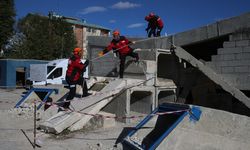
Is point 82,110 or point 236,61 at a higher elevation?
point 236,61

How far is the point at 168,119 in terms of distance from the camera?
20.4 feet

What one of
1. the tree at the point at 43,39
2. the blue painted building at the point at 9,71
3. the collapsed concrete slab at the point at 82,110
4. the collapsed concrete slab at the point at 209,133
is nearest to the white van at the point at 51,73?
the blue painted building at the point at 9,71

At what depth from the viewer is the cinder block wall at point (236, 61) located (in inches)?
334

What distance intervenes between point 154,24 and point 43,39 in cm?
2748

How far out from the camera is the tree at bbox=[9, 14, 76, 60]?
3792cm

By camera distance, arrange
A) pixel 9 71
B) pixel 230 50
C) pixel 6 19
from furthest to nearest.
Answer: pixel 6 19 → pixel 9 71 → pixel 230 50

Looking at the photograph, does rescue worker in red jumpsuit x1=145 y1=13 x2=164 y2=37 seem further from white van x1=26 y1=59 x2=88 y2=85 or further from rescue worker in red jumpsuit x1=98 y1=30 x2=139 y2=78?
white van x1=26 y1=59 x2=88 y2=85

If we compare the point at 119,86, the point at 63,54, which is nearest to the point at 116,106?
the point at 119,86

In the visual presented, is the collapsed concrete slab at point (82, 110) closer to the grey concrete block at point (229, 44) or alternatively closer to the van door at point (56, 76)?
the grey concrete block at point (229, 44)

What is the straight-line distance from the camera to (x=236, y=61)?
8688 mm

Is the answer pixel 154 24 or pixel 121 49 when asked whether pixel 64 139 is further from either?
pixel 154 24

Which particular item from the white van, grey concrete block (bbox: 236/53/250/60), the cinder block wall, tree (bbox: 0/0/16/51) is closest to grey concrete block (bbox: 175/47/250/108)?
the cinder block wall

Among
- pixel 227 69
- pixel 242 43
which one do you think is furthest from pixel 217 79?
pixel 242 43

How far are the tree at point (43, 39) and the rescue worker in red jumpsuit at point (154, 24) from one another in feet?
88.2
